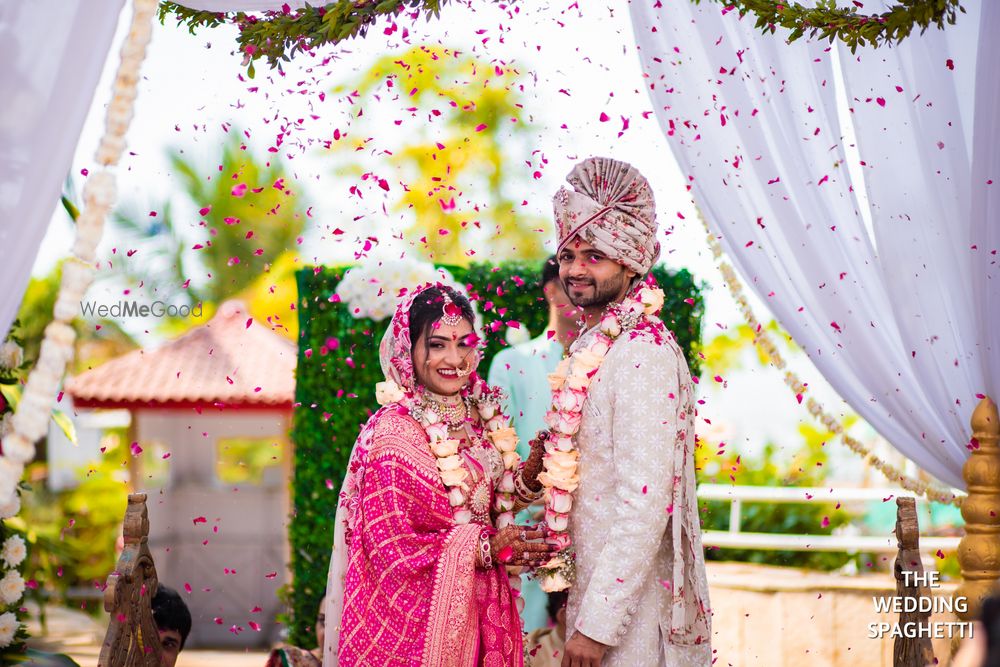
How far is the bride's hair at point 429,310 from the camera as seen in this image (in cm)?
333

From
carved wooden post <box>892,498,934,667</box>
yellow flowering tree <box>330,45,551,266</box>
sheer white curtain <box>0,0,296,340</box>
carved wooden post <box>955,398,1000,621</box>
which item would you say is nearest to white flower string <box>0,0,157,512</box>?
sheer white curtain <box>0,0,296,340</box>

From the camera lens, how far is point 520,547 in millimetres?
3072

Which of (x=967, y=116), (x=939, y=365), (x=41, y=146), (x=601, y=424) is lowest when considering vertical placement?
(x=601, y=424)

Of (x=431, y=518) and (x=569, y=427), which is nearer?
(x=569, y=427)

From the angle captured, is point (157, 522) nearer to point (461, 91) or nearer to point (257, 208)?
point (257, 208)

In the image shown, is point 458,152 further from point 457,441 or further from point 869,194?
point 457,441

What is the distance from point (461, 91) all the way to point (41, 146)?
59.9 feet

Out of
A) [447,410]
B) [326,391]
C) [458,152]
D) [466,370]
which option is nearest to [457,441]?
[447,410]

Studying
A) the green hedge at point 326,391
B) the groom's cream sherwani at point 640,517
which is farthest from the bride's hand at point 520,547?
the green hedge at point 326,391

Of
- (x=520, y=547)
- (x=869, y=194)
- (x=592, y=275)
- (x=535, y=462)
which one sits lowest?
(x=520, y=547)

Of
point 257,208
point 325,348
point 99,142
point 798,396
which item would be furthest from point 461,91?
point 99,142

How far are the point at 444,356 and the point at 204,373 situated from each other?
12.7 m

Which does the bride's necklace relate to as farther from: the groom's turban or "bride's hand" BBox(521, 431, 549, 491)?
Answer: the groom's turban

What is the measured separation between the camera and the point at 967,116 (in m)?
3.51
